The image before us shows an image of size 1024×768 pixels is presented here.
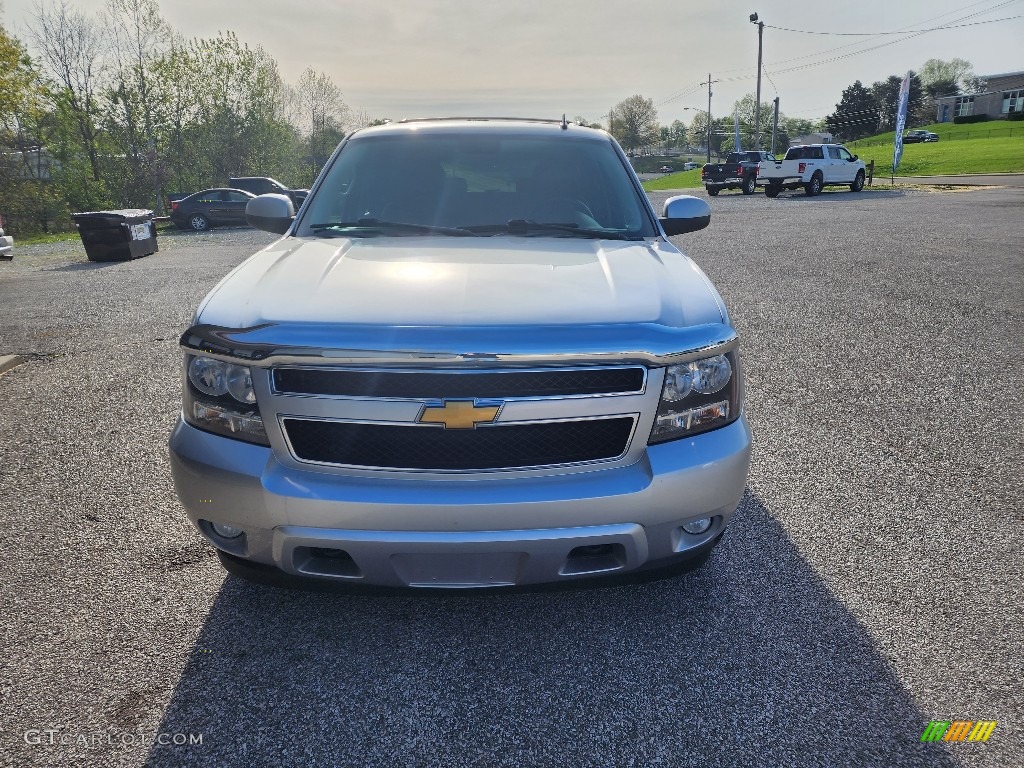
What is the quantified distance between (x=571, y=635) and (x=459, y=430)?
959 mm

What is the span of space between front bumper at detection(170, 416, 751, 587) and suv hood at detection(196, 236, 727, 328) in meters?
0.44

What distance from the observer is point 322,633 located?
8.36 ft

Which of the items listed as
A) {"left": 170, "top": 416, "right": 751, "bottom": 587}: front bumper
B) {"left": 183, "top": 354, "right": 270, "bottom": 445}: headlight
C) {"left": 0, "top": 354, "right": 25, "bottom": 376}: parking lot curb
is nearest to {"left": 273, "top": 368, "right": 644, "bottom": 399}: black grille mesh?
{"left": 183, "top": 354, "right": 270, "bottom": 445}: headlight

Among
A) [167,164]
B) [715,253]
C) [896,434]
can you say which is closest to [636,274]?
[896,434]

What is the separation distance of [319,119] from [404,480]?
6472cm

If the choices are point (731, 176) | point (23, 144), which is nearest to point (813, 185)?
point (731, 176)

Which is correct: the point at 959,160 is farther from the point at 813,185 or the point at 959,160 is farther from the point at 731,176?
the point at 813,185

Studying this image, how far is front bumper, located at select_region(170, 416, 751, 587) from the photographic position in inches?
80.9

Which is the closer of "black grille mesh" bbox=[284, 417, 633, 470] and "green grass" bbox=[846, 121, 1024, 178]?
"black grille mesh" bbox=[284, 417, 633, 470]

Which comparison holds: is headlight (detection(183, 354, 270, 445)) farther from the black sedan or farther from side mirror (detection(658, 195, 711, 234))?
the black sedan

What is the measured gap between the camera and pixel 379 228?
3287mm

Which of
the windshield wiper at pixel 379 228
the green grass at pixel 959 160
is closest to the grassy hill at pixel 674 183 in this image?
the green grass at pixel 959 160

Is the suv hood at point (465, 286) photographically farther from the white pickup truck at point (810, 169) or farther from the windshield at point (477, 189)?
the white pickup truck at point (810, 169)

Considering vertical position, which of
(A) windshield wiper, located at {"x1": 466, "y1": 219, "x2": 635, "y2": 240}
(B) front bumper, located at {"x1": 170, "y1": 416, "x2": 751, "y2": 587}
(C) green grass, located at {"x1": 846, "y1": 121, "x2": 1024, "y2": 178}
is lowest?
(C) green grass, located at {"x1": 846, "y1": 121, "x2": 1024, "y2": 178}
